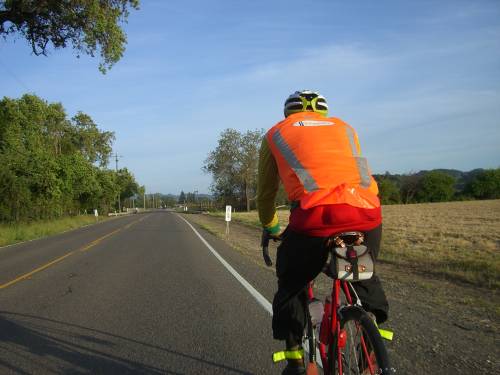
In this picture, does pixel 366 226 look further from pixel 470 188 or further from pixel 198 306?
pixel 470 188

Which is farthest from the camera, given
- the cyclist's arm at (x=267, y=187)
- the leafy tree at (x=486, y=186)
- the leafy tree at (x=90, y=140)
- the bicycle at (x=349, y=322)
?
the leafy tree at (x=486, y=186)

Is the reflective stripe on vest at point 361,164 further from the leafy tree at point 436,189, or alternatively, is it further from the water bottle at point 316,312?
the leafy tree at point 436,189

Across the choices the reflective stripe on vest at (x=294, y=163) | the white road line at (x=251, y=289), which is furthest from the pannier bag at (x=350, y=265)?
the white road line at (x=251, y=289)

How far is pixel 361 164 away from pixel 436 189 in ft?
392

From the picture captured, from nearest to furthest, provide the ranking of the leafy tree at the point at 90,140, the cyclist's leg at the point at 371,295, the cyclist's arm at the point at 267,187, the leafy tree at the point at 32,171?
1. the cyclist's leg at the point at 371,295
2. the cyclist's arm at the point at 267,187
3. the leafy tree at the point at 32,171
4. the leafy tree at the point at 90,140

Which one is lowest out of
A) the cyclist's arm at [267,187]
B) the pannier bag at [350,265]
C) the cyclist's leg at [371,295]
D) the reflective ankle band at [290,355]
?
the reflective ankle band at [290,355]

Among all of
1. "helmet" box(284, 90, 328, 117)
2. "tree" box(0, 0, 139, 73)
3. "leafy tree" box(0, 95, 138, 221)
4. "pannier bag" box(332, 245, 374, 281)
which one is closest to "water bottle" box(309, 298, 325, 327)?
"pannier bag" box(332, 245, 374, 281)

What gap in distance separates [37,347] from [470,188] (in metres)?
122

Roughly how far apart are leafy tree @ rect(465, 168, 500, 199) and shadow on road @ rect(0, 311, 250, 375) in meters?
117

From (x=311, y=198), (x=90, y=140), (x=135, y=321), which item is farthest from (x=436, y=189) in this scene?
(x=311, y=198)

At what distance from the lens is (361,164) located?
282 centimetres

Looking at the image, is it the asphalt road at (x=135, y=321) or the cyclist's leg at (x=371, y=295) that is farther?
the asphalt road at (x=135, y=321)

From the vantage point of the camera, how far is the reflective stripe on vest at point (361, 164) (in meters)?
2.75

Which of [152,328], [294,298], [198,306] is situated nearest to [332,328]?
[294,298]
